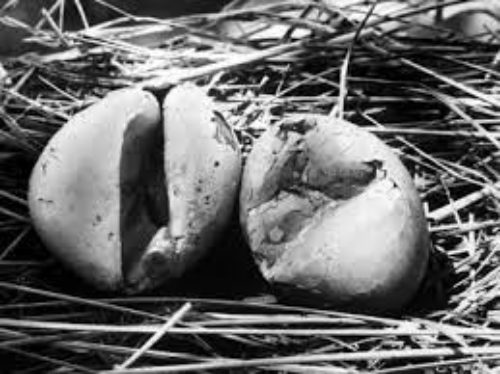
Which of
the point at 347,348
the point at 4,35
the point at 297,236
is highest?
the point at 4,35

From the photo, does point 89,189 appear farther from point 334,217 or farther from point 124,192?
point 334,217

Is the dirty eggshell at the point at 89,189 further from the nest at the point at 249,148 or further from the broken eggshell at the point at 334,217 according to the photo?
the broken eggshell at the point at 334,217

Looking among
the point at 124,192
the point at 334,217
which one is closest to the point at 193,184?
the point at 124,192

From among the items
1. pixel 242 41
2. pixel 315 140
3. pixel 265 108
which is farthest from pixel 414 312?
pixel 242 41

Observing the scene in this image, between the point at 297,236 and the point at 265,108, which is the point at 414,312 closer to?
the point at 297,236

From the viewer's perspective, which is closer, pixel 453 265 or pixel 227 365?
pixel 227 365

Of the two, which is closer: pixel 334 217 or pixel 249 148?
pixel 334 217

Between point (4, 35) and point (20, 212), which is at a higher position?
point (4, 35)

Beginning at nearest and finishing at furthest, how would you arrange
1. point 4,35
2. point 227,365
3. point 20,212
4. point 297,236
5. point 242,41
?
point 227,365
point 297,236
point 20,212
point 242,41
point 4,35
